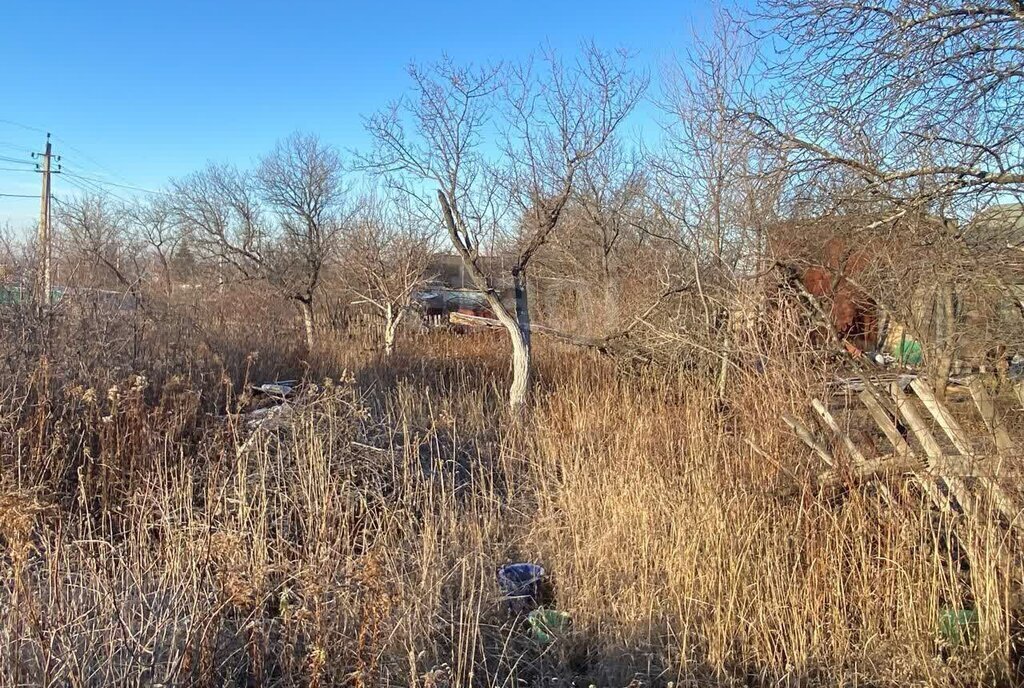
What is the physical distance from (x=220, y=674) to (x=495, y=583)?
1258 millimetres

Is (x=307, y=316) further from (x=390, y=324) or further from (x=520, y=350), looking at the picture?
(x=520, y=350)

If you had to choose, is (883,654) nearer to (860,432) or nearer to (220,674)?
(860,432)

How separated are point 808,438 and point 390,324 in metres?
9.00

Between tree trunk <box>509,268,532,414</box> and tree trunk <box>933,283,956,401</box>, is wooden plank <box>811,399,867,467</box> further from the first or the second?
tree trunk <box>509,268,532,414</box>

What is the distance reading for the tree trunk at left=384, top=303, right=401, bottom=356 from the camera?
10.8 meters

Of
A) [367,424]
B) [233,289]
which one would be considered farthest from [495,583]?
[233,289]

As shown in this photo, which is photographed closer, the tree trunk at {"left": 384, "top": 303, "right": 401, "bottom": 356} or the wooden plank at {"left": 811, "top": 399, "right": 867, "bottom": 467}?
the wooden plank at {"left": 811, "top": 399, "right": 867, "bottom": 467}

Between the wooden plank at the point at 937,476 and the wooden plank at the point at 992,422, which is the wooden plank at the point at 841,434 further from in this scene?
the wooden plank at the point at 992,422

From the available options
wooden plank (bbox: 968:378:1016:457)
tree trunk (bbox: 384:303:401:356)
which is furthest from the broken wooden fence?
tree trunk (bbox: 384:303:401:356)

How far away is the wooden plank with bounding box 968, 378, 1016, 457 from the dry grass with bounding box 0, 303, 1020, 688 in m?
0.49

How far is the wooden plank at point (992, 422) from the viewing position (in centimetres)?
326

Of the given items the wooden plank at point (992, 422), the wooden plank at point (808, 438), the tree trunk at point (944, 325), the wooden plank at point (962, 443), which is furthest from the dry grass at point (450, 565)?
the tree trunk at point (944, 325)

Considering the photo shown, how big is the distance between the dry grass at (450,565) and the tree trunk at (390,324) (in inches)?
241

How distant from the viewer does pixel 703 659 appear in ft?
8.67
